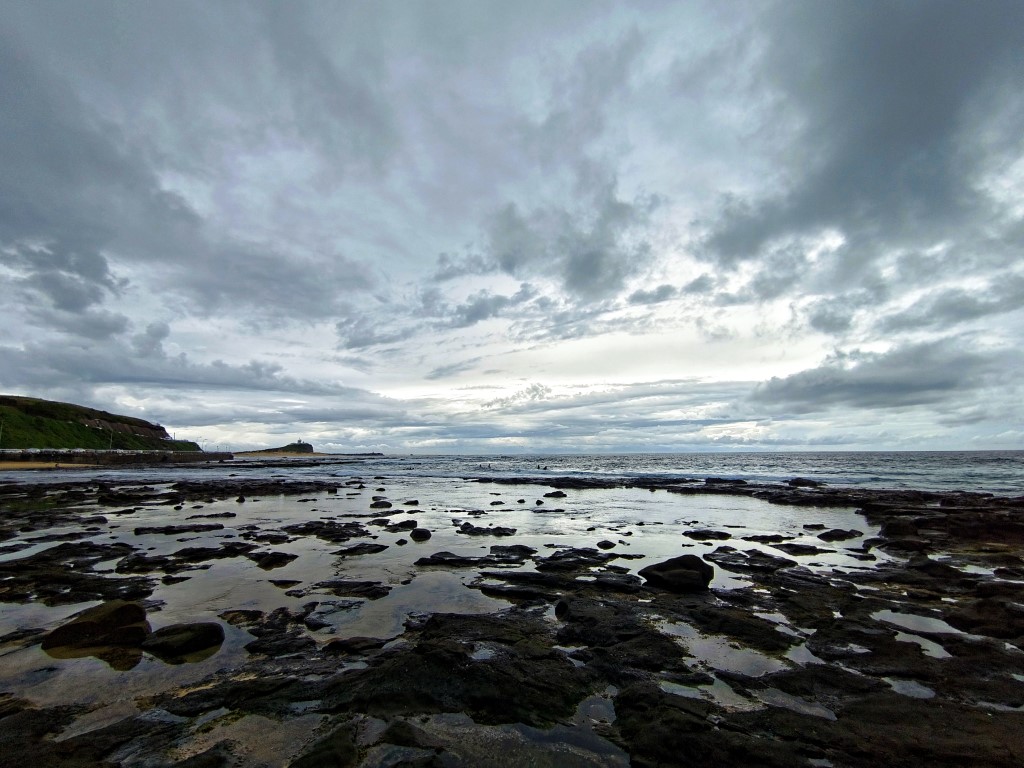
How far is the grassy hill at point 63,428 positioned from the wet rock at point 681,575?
143905mm

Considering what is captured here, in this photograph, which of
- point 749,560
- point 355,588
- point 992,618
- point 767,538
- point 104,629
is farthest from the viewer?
point 767,538

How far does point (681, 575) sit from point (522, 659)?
7316 mm

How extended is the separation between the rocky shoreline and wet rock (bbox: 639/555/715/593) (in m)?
0.07

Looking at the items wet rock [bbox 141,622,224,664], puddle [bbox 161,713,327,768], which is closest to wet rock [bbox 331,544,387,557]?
wet rock [bbox 141,622,224,664]

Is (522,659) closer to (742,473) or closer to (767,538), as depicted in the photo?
(767,538)

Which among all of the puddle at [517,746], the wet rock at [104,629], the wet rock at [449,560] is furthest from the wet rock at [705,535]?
the wet rock at [104,629]

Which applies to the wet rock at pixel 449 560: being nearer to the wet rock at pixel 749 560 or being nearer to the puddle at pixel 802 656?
the wet rock at pixel 749 560

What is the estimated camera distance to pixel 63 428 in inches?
5044

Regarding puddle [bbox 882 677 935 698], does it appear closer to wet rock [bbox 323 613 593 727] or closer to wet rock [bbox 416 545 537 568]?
wet rock [bbox 323 613 593 727]

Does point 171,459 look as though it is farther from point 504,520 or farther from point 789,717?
point 789,717

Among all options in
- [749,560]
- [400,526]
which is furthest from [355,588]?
[749,560]

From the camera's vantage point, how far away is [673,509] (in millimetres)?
36344

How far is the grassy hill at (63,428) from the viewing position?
112938mm

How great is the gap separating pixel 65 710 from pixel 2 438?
14412cm
